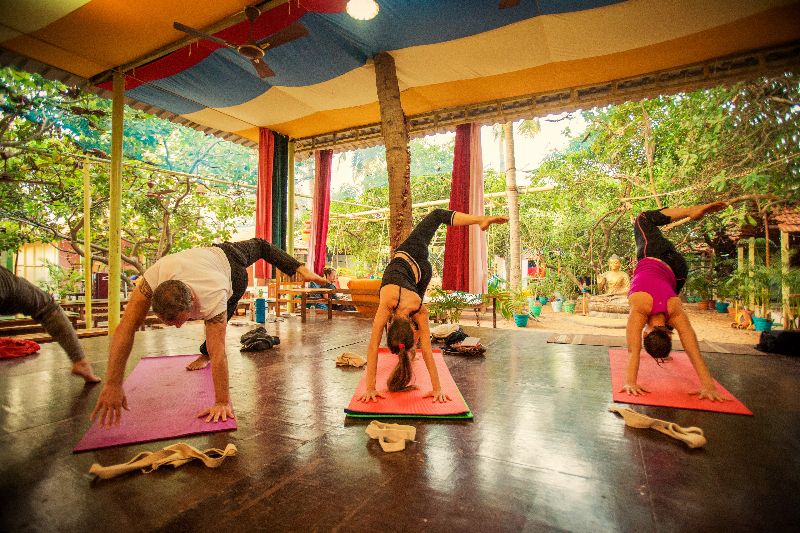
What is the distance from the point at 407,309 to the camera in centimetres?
271

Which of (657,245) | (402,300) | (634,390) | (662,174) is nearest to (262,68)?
(402,300)

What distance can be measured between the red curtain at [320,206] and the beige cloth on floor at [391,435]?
5.87 m

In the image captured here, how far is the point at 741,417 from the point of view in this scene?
7.43 ft

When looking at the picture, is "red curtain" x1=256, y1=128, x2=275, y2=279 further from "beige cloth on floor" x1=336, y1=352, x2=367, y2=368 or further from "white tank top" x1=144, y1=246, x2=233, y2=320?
"white tank top" x1=144, y1=246, x2=233, y2=320

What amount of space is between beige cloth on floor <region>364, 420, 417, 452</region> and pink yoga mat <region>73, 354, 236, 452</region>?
30.8 inches

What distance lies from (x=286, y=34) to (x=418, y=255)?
2509 millimetres

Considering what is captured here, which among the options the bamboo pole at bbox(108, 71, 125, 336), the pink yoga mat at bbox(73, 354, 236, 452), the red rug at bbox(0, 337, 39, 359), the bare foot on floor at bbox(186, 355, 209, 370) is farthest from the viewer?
the bamboo pole at bbox(108, 71, 125, 336)

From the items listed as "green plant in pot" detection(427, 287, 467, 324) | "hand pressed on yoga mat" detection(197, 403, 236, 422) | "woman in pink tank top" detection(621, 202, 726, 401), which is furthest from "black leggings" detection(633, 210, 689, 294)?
"hand pressed on yoga mat" detection(197, 403, 236, 422)

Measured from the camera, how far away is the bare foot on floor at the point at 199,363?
10.8ft

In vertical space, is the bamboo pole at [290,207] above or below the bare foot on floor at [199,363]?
above

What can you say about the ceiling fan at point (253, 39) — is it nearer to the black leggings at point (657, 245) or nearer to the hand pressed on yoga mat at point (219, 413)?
the hand pressed on yoga mat at point (219, 413)

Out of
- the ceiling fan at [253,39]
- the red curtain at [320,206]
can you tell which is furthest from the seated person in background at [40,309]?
the red curtain at [320,206]

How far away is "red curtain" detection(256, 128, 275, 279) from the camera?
6.98 m

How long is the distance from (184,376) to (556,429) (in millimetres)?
2733
